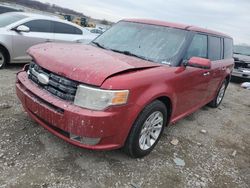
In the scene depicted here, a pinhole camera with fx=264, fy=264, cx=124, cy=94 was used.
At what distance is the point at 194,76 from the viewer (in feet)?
13.5

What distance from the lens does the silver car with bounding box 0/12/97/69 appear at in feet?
22.5

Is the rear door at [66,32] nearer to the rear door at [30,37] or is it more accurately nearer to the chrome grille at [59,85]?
the rear door at [30,37]

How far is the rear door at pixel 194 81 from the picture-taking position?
3879 millimetres

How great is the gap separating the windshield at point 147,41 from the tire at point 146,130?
75 cm

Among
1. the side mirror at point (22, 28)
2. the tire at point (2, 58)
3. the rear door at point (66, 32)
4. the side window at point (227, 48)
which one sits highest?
the side window at point (227, 48)


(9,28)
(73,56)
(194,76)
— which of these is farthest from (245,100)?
(9,28)

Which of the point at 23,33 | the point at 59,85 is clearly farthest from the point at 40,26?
the point at 59,85

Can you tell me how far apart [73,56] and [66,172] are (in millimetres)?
1359

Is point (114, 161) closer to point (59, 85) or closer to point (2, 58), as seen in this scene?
point (59, 85)

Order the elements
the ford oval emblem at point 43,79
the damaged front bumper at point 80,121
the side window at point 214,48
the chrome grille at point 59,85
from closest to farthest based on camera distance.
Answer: the damaged front bumper at point 80,121, the chrome grille at point 59,85, the ford oval emblem at point 43,79, the side window at point 214,48

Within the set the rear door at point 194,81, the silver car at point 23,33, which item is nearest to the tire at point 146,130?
the rear door at point 194,81

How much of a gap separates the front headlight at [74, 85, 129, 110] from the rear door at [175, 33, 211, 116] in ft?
4.10

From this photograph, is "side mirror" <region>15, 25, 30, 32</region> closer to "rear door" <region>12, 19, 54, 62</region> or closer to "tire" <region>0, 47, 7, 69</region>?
"rear door" <region>12, 19, 54, 62</region>

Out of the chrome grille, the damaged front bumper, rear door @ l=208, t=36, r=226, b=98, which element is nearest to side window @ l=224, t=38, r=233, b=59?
rear door @ l=208, t=36, r=226, b=98
